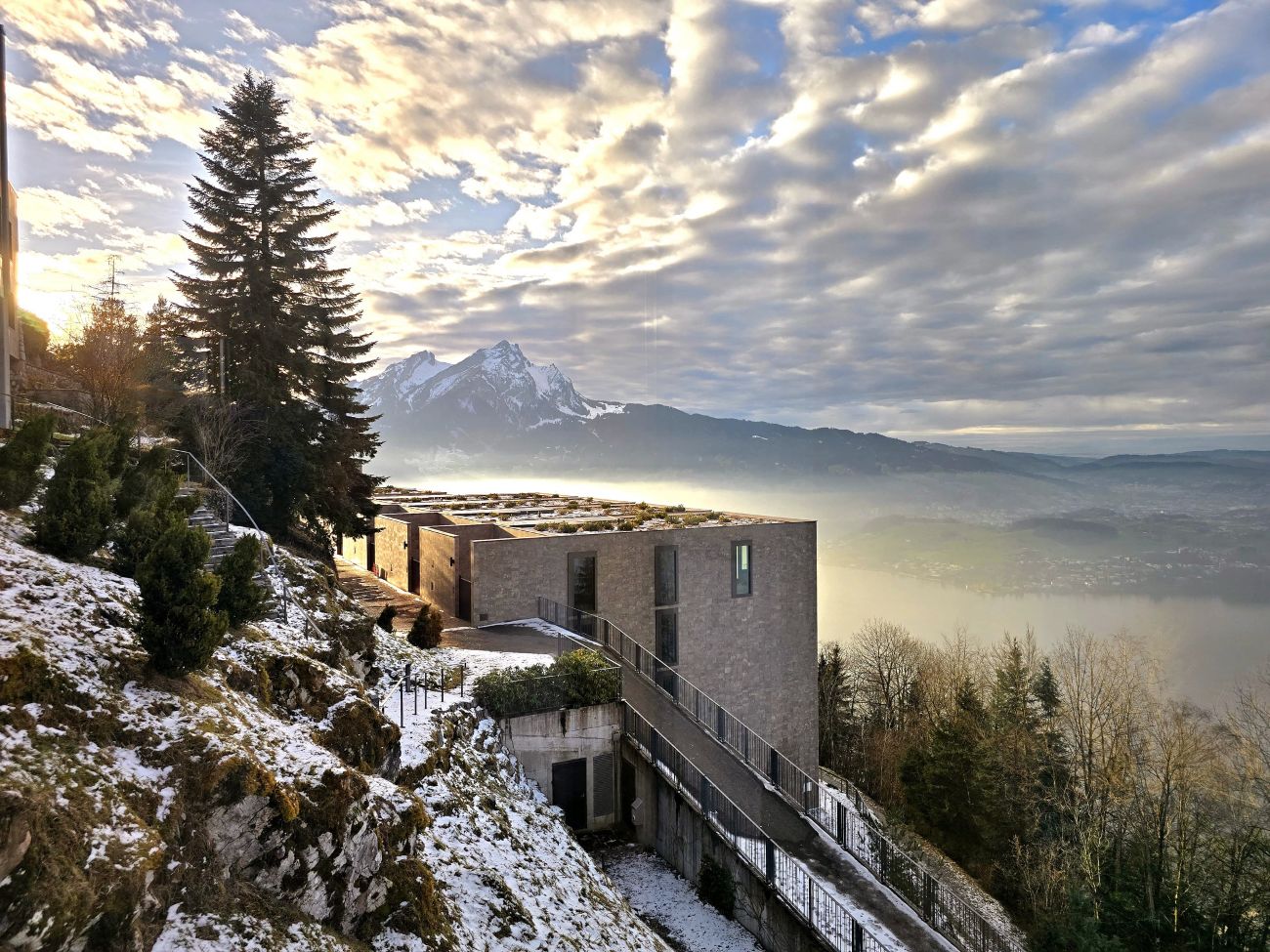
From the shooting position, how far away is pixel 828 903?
12156 millimetres

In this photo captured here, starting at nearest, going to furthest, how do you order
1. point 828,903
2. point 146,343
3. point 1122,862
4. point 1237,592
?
point 828,903 → point 1122,862 → point 146,343 → point 1237,592

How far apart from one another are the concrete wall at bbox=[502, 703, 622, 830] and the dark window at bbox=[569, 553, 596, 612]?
22.3ft

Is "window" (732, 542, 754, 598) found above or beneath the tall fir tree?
beneath

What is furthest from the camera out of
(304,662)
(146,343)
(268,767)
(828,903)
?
(146,343)

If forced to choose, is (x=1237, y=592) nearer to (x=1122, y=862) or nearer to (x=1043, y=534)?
(x=1043, y=534)

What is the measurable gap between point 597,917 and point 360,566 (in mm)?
29533

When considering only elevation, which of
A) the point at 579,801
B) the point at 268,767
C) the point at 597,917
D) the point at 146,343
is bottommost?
the point at 579,801

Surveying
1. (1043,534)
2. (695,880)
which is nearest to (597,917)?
(695,880)

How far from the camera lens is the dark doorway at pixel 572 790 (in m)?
13.9

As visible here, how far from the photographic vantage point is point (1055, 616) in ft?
283

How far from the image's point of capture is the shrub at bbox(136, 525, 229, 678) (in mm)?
6152

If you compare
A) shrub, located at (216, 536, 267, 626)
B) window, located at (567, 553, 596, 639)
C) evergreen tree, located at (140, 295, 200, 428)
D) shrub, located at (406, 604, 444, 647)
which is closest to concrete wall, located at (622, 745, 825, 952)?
shrub, located at (406, 604, 444, 647)

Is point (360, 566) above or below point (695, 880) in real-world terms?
above

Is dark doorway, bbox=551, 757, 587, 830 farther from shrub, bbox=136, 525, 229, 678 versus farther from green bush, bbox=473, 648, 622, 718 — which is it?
shrub, bbox=136, 525, 229, 678
